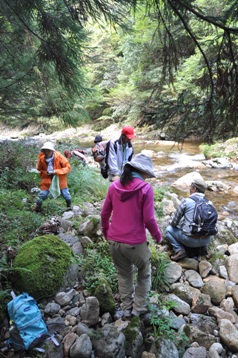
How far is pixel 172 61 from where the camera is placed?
2.42 meters

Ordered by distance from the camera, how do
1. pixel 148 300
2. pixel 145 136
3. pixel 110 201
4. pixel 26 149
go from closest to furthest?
pixel 110 201 → pixel 148 300 → pixel 26 149 → pixel 145 136

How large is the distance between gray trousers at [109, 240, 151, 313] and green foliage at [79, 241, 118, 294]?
1.06 ft

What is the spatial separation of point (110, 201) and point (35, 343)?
1.41 meters

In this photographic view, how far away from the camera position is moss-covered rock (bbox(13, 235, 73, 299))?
8.82 feet

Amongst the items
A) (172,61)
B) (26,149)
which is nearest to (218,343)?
(172,61)

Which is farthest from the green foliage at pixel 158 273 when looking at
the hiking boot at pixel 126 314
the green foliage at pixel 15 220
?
the green foliage at pixel 15 220

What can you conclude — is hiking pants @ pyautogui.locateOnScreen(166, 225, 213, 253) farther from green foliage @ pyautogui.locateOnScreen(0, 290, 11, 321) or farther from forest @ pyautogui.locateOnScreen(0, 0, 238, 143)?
green foliage @ pyautogui.locateOnScreen(0, 290, 11, 321)

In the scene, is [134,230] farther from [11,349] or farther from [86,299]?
[11,349]

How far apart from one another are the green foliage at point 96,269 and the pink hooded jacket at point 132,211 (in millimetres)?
793

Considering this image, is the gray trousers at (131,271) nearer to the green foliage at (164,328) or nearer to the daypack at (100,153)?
the green foliage at (164,328)

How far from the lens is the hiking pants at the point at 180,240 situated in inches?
158

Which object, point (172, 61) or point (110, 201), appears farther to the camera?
point (110, 201)

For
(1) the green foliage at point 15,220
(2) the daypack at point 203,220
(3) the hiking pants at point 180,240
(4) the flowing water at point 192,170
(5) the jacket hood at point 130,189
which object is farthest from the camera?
(4) the flowing water at point 192,170

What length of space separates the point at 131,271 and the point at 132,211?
30.9 inches
